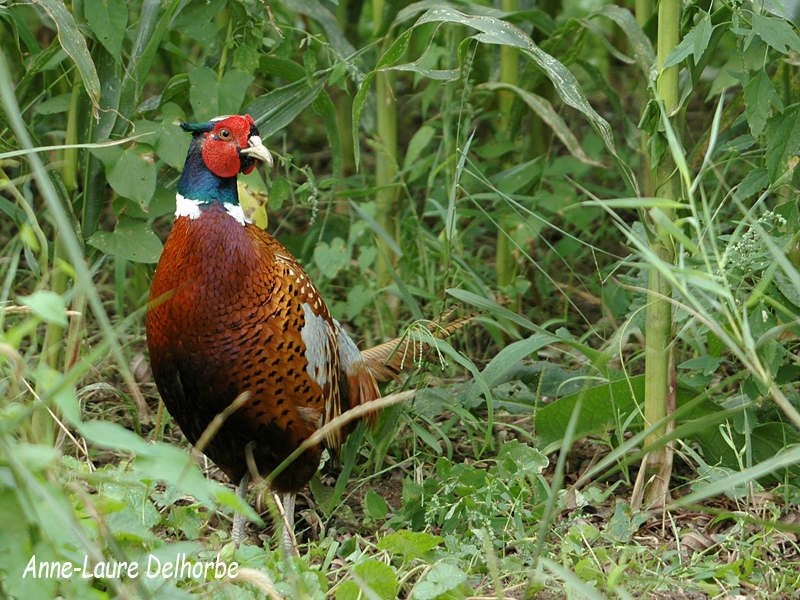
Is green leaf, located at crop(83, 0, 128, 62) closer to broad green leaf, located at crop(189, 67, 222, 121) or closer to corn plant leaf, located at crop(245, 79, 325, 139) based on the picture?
broad green leaf, located at crop(189, 67, 222, 121)

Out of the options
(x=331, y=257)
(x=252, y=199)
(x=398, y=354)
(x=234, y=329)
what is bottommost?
(x=398, y=354)

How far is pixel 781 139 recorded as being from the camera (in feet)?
7.43

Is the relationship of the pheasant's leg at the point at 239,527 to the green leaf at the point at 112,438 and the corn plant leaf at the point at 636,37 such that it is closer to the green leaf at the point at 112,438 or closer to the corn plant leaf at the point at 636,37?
the green leaf at the point at 112,438

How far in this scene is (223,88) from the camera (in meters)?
2.78

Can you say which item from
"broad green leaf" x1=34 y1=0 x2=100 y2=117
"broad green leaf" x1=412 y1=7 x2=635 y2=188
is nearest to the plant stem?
"broad green leaf" x1=412 y1=7 x2=635 y2=188

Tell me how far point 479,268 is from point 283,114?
115 centimetres

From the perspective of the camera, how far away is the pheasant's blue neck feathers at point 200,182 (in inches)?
99.6

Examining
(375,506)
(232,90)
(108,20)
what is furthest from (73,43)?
(375,506)

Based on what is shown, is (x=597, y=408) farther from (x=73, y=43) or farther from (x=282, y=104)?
(x=73, y=43)

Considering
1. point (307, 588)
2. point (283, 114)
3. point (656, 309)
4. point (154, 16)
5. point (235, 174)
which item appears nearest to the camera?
point (307, 588)

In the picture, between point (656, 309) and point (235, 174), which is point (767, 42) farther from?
point (235, 174)

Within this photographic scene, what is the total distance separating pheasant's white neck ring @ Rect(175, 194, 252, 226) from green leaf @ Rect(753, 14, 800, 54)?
1291 millimetres

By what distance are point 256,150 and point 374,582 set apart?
1.14 metres

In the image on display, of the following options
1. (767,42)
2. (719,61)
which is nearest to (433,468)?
(767,42)
